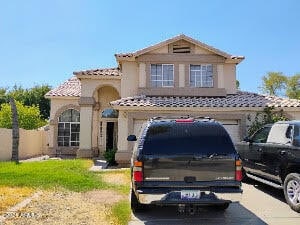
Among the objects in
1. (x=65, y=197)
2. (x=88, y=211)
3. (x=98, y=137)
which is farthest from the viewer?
(x=98, y=137)

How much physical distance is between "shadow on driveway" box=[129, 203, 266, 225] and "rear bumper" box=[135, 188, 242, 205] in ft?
2.80

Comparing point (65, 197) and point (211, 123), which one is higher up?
point (211, 123)

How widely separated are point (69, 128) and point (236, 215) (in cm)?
2179

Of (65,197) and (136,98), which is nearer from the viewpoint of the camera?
(65,197)

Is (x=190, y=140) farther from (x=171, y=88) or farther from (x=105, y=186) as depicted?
(x=171, y=88)

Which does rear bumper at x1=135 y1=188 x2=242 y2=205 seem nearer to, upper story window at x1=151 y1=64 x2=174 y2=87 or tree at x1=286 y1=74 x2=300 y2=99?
upper story window at x1=151 y1=64 x2=174 y2=87

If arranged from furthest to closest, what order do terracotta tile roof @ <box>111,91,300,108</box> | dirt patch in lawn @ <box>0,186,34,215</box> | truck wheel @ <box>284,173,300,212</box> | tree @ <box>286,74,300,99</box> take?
1. tree @ <box>286,74,300,99</box>
2. terracotta tile roof @ <box>111,91,300,108</box>
3. dirt patch in lawn @ <box>0,186,34,215</box>
4. truck wheel @ <box>284,173,300,212</box>

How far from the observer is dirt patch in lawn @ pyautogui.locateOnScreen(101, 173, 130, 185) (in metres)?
13.5

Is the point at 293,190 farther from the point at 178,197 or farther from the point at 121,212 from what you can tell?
the point at 121,212

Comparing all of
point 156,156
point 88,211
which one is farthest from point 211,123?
point 88,211

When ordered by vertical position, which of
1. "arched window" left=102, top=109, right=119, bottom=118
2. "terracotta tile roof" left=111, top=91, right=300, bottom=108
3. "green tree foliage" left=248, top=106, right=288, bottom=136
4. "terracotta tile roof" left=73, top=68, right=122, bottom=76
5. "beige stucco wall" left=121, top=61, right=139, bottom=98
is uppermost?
"terracotta tile roof" left=73, top=68, right=122, bottom=76

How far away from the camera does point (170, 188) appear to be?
6.87 m

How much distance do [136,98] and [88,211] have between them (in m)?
12.3

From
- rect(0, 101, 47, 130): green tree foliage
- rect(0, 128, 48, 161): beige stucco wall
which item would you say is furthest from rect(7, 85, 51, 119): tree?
rect(0, 128, 48, 161): beige stucco wall
